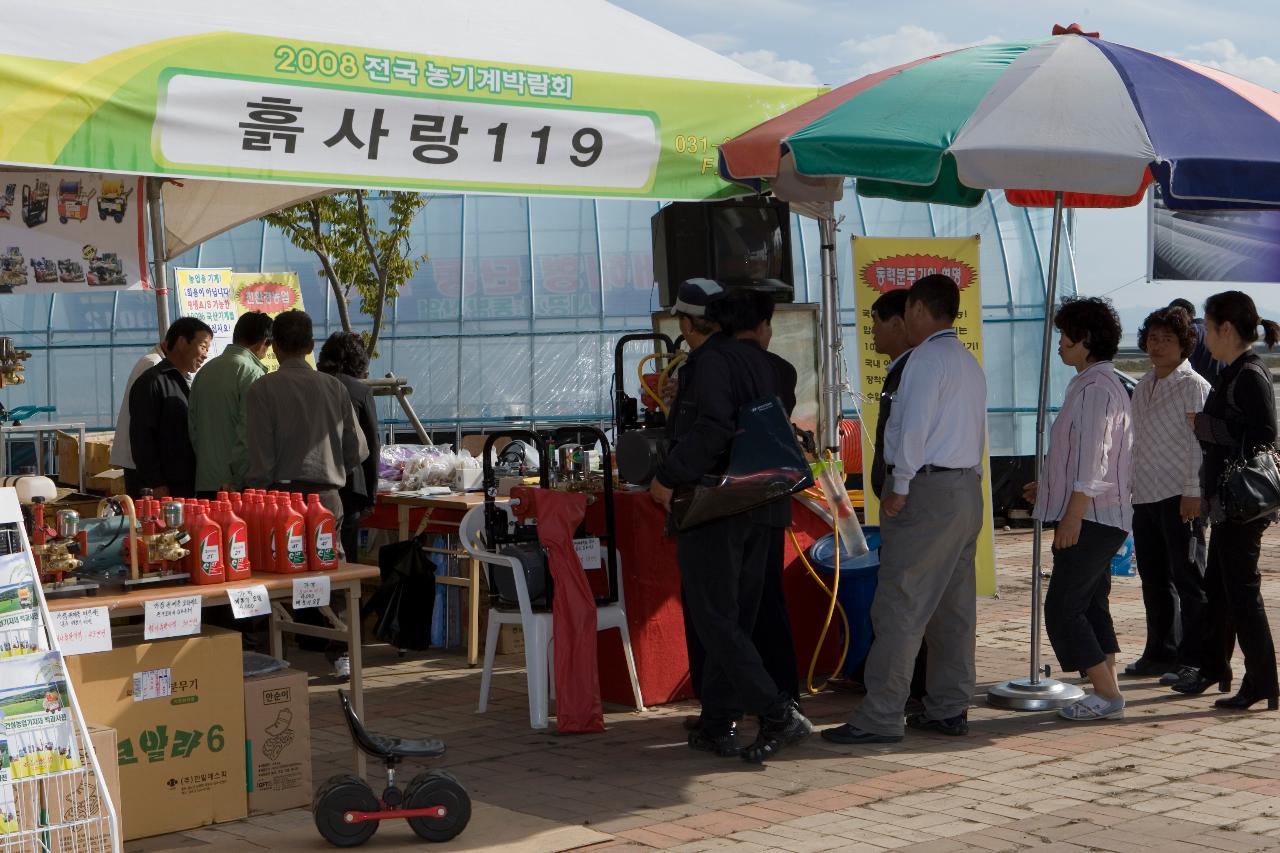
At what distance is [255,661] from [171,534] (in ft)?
2.27

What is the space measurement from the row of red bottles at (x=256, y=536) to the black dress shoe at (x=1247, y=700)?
4035 millimetres

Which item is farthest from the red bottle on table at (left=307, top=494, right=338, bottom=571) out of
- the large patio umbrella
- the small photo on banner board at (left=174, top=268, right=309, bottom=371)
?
the small photo on banner board at (left=174, top=268, right=309, bottom=371)

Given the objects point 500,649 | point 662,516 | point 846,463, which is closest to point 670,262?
point 662,516

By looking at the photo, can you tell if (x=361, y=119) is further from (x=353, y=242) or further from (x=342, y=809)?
(x=353, y=242)

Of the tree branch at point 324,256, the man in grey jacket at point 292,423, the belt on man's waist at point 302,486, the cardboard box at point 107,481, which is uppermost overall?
the tree branch at point 324,256

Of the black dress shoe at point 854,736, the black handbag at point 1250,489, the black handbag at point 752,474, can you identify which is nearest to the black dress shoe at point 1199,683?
the black handbag at point 1250,489

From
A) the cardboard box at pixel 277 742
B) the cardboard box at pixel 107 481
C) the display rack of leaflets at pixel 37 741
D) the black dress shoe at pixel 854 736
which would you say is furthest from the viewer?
the cardboard box at pixel 107 481

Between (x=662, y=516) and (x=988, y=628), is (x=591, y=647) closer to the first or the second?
(x=662, y=516)

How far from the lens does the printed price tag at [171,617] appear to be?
4.80m

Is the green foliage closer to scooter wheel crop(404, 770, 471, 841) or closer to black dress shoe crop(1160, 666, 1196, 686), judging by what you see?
black dress shoe crop(1160, 666, 1196, 686)

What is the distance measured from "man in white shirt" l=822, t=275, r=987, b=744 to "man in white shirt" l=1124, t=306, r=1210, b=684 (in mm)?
1442

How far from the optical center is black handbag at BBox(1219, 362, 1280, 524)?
251 inches

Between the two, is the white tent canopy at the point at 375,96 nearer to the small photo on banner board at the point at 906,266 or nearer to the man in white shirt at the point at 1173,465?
the man in white shirt at the point at 1173,465

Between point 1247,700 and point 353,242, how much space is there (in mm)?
13081
